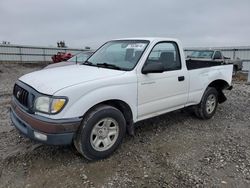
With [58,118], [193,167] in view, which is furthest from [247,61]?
[58,118]

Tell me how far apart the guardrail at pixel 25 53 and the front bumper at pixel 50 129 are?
19.1 meters

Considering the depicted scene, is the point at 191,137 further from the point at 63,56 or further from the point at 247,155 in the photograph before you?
the point at 63,56

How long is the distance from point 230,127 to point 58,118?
371 centimetres

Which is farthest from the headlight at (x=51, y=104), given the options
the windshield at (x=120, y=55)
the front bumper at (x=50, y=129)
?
the windshield at (x=120, y=55)

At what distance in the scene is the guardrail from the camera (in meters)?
19.5

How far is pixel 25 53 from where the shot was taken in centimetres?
2055

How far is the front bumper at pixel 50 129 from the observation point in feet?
9.39

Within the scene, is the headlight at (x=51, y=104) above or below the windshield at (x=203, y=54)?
below

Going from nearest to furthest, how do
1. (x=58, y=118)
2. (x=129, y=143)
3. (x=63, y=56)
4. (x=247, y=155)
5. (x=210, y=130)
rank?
(x=58, y=118)
(x=247, y=155)
(x=129, y=143)
(x=210, y=130)
(x=63, y=56)

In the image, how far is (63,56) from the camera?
18.2 meters

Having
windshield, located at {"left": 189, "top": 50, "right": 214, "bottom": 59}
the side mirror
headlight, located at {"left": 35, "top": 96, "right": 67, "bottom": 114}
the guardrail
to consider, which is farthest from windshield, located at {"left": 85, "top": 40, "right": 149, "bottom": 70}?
the guardrail

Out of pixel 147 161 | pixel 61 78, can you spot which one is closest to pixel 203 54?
pixel 147 161

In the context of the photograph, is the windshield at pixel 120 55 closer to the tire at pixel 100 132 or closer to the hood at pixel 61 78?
the hood at pixel 61 78

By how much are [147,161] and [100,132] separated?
0.83 metres
